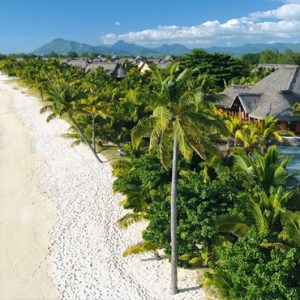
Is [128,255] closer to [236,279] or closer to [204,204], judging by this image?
[204,204]

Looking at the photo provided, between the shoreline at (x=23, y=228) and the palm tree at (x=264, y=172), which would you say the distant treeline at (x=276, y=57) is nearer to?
the shoreline at (x=23, y=228)

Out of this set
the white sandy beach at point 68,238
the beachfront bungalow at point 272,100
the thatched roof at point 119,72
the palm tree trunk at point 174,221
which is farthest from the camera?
the thatched roof at point 119,72

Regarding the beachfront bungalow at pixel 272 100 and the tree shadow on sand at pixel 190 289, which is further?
the beachfront bungalow at pixel 272 100

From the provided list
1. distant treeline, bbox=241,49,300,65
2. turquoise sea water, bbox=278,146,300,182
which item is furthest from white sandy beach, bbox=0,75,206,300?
distant treeline, bbox=241,49,300,65

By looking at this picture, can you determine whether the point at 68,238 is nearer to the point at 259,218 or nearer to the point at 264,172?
the point at 264,172

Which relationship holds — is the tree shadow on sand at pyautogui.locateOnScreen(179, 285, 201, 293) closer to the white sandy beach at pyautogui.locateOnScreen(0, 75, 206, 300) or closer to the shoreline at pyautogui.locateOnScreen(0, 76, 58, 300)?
the white sandy beach at pyautogui.locateOnScreen(0, 75, 206, 300)

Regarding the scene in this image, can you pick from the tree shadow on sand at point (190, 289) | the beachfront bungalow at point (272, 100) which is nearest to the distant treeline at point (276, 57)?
the beachfront bungalow at point (272, 100)

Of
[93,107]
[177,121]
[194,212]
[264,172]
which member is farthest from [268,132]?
[177,121]

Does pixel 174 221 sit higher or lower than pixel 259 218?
lower
